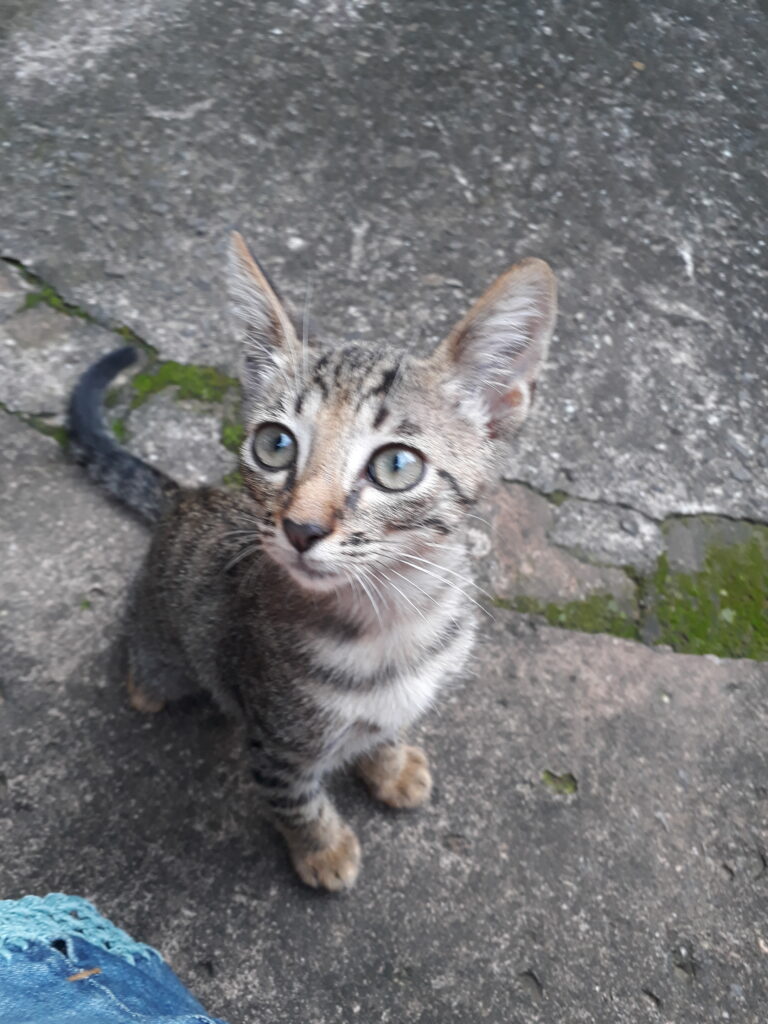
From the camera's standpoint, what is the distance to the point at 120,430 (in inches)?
95.7

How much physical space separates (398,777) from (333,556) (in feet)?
2.78

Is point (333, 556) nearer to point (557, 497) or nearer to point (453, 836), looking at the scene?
point (453, 836)

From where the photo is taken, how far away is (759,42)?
4.07m

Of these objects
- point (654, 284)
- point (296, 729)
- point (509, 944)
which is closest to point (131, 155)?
point (654, 284)

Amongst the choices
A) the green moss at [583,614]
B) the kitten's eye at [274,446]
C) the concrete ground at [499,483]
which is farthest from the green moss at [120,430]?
Result: the green moss at [583,614]

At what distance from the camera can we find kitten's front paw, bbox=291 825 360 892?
1797 millimetres

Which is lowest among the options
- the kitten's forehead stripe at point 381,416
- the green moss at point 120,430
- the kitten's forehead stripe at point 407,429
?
the green moss at point 120,430

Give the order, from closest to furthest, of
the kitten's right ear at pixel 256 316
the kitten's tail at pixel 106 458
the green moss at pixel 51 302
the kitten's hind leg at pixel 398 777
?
the kitten's right ear at pixel 256 316 → the kitten's hind leg at pixel 398 777 → the kitten's tail at pixel 106 458 → the green moss at pixel 51 302

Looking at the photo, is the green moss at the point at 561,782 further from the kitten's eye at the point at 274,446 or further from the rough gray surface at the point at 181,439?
the rough gray surface at the point at 181,439

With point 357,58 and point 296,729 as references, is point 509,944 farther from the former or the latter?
point 357,58

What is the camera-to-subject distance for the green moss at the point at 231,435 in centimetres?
246

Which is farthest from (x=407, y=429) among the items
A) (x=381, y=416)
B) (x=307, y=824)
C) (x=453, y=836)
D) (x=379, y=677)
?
(x=453, y=836)

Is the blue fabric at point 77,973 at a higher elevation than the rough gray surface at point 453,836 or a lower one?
higher

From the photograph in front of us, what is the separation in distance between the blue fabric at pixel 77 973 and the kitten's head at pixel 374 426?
2.38 feet
